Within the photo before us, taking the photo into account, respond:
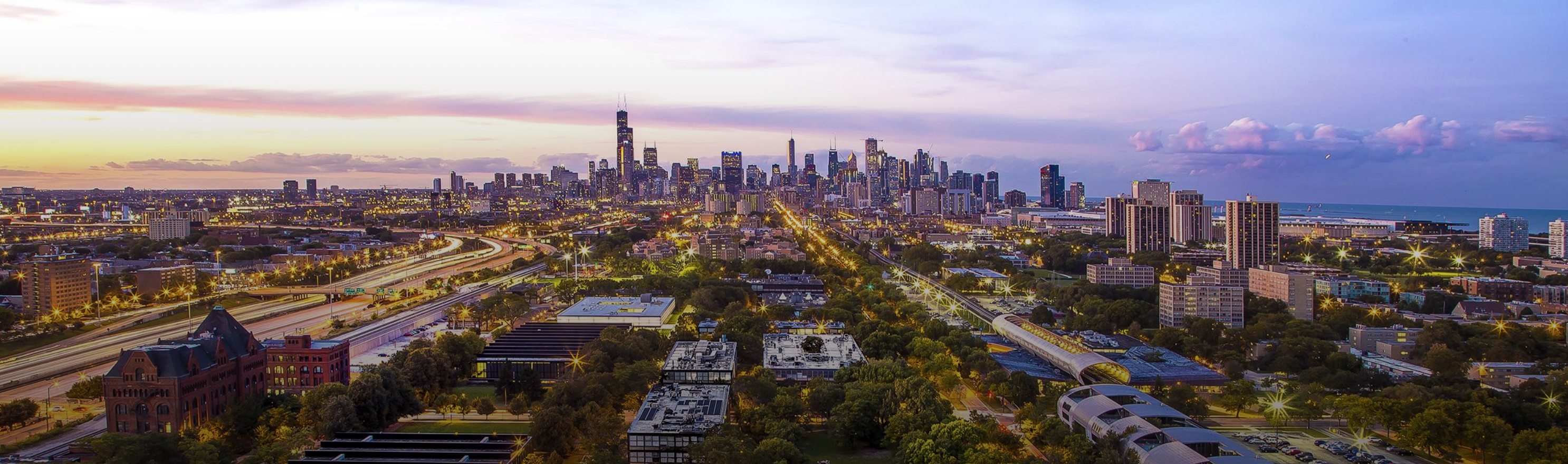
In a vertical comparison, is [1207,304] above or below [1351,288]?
above

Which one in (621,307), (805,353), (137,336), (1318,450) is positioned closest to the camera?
(1318,450)

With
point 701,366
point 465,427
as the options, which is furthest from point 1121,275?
point 465,427

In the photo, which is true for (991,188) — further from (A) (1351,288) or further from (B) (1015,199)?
(A) (1351,288)

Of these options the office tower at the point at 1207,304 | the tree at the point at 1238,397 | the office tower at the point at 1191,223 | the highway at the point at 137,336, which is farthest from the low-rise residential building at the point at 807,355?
the office tower at the point at 1191,223

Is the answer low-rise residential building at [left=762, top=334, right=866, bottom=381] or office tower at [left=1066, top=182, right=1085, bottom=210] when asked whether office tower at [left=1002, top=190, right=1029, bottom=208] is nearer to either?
office tower at [left=1066, top=182, right=1085, bottom=210]

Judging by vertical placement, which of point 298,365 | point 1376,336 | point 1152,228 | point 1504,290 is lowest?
point 1376,336

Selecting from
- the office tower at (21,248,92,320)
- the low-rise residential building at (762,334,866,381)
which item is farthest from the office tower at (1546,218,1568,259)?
the office tower at (21,248,92,320)
